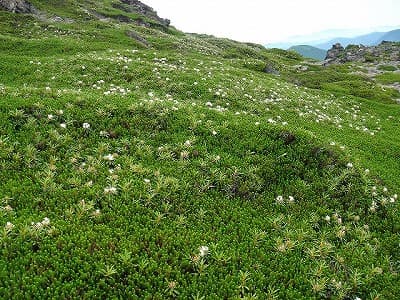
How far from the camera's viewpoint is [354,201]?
13.1 metres

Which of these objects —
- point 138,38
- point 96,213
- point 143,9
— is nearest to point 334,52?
point 143,9

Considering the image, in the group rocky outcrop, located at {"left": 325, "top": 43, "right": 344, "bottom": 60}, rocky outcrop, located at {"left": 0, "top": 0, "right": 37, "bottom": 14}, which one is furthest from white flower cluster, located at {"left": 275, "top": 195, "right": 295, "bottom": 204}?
rocky outcrop, located at {"left": 325, "top": 43, "right": 344, "bottom": 60}

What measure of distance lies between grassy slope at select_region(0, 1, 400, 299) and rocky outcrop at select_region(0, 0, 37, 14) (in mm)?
53054

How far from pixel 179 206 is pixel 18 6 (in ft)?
210

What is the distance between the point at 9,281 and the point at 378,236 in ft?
34.7

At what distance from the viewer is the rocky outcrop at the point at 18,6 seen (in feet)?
196

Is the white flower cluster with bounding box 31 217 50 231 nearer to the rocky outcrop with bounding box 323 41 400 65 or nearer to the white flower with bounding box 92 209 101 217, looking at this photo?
the white flower with bounding box 92 209 101 217

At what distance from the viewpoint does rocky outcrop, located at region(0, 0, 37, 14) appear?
5975 centimetres

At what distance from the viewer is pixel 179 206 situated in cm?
1112

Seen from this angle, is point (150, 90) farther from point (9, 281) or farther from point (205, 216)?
point (9, 281)

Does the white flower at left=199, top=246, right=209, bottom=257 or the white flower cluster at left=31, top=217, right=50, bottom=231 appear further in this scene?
the white flower at left=199, top=246, right=209, bottom=257

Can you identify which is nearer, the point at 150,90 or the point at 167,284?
the point at 167,284

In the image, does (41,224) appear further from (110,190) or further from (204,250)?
(204,250)

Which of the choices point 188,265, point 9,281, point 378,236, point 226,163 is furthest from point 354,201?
point 9,281
